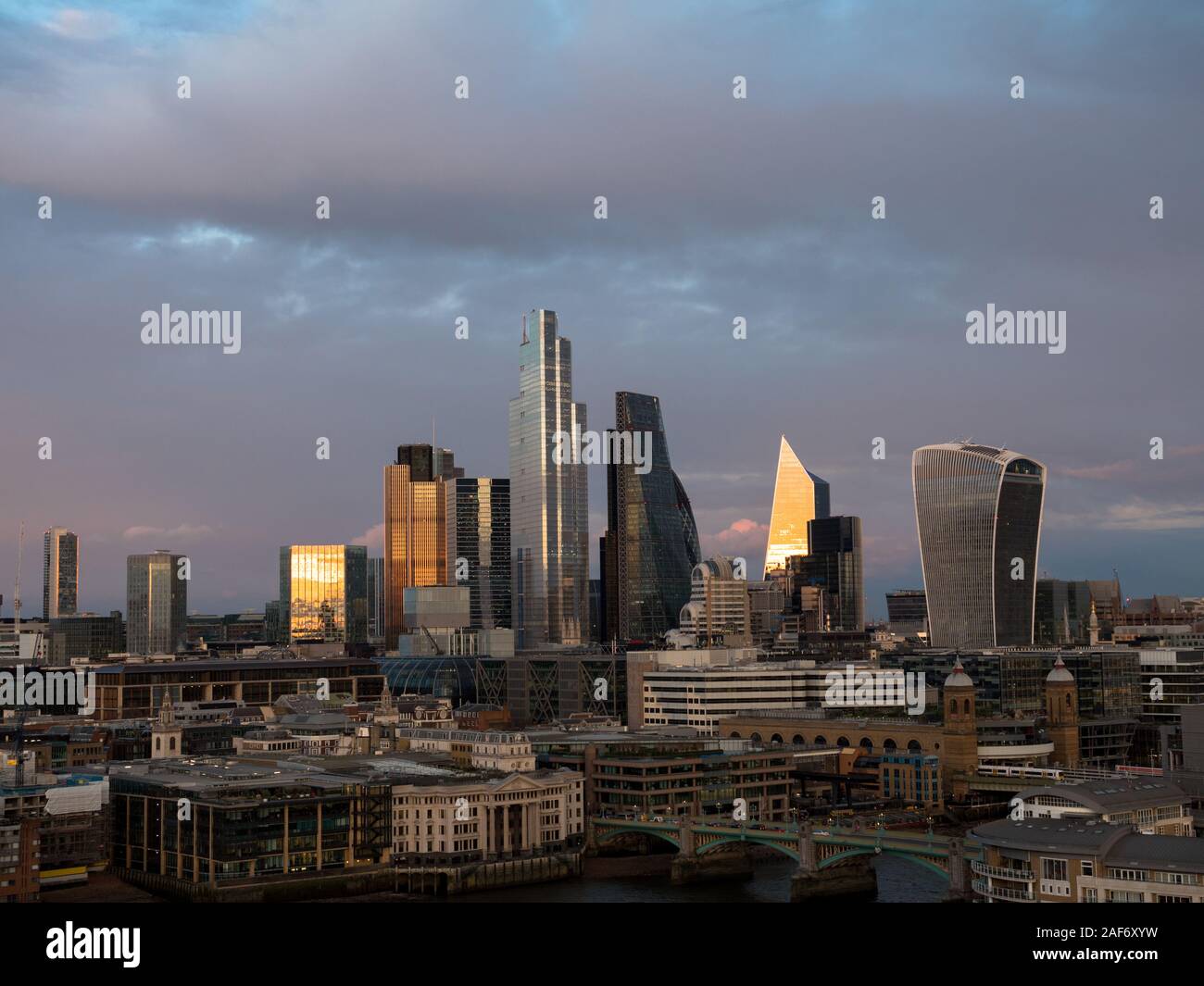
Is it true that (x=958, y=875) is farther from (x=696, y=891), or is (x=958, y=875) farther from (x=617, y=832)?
(x=617, y=832)

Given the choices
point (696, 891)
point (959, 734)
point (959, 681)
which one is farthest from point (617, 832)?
point (959, 681)

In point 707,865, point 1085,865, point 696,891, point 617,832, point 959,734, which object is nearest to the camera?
point 1085,865

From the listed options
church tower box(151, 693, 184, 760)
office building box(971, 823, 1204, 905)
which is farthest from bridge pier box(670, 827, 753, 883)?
church tower box(151, 693, 184, 760)

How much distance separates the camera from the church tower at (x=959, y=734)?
10650 cm

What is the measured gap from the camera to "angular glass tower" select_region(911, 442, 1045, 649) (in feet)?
600

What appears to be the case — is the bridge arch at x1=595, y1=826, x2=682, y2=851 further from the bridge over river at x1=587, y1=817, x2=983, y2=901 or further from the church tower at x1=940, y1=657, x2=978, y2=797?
the church tower at x1=940, y1=657, x2=978, y2=797

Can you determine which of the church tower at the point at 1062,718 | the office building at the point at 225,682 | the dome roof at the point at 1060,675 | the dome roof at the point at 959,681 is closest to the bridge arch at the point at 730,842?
the dome roof at the point at 959,681

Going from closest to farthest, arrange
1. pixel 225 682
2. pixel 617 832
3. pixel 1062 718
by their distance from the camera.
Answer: pixel 617 832
pixel 1062 718
pixel 225 682

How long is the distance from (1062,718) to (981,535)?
6329cm

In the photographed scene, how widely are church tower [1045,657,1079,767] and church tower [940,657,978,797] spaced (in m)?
16.0

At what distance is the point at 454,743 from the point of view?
344 feet

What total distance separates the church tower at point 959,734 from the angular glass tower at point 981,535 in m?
76.8

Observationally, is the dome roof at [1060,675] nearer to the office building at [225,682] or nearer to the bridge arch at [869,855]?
the bridge arch at [869,855]

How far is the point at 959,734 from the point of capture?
352 feet
